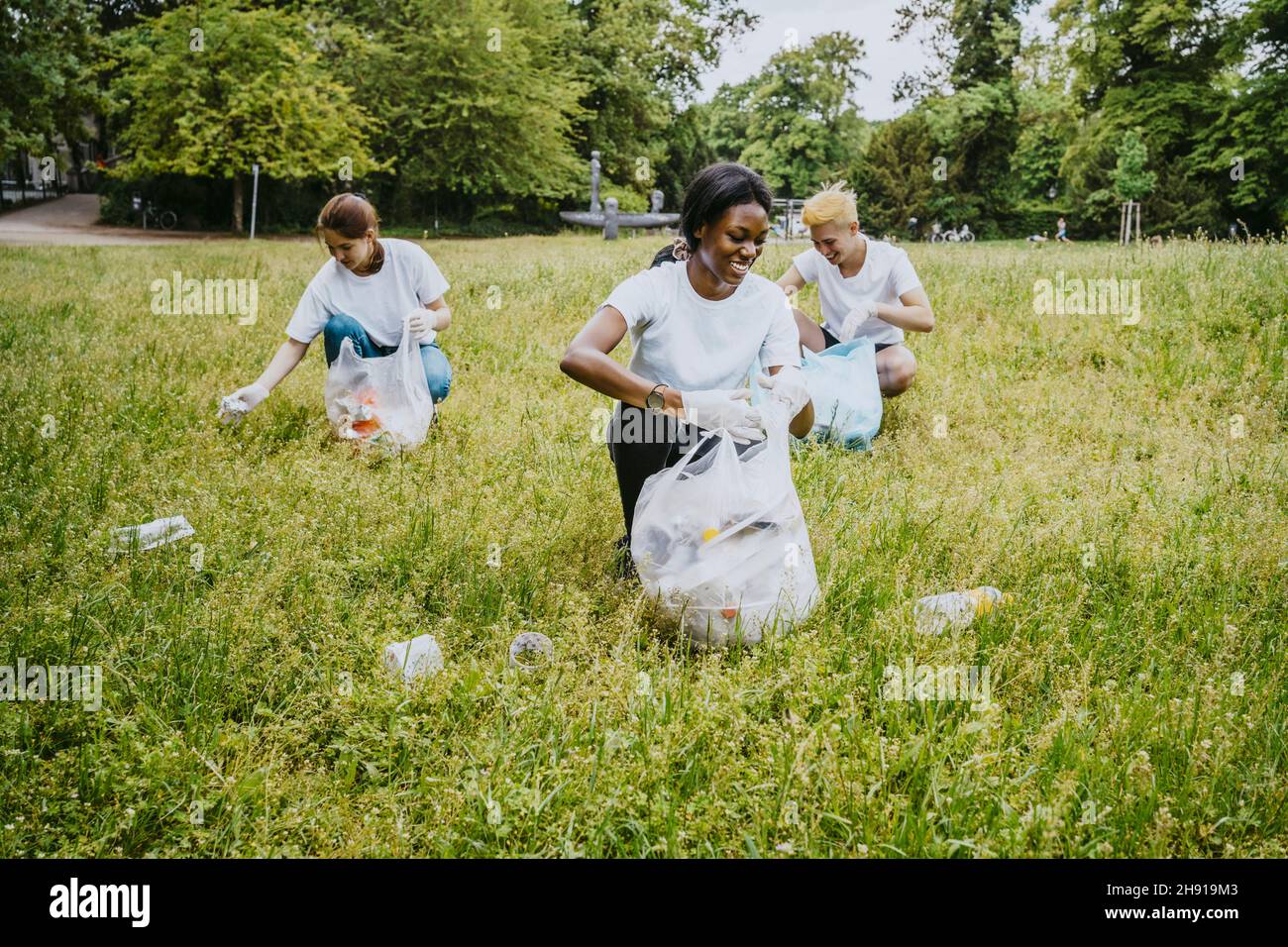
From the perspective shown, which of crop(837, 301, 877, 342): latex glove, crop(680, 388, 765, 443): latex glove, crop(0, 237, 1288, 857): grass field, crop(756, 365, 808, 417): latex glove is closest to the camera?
crop(0, 237, 1288, 857): grass field

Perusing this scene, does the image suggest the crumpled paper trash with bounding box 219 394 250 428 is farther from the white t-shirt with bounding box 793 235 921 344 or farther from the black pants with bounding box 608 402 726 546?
the white t-shirt with bounding box 793 235 921 344

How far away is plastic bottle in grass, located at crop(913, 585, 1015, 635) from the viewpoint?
111 inches

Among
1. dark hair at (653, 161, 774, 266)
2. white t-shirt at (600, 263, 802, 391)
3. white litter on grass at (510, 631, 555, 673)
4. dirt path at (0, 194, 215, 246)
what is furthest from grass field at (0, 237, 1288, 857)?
dirt path at (0, 194, 215, 246)

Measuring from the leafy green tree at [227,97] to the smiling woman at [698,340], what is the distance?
69.8 feet

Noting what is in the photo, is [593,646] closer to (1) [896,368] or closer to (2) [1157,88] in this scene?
(1) [896,368]

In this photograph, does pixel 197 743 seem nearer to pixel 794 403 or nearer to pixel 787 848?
pixel 787 848

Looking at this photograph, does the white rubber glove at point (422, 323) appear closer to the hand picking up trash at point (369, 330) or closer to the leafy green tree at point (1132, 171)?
the hand picking up trash at point (369, 330)

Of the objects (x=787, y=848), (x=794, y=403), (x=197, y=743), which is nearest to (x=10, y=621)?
(x=197, y=743)

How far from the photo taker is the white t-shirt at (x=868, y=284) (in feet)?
17.1

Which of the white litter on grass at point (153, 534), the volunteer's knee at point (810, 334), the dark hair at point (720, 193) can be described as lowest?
the white litter on grass at point (153, 534)

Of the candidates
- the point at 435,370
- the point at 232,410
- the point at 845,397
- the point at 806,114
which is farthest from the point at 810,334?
the point at 806,114

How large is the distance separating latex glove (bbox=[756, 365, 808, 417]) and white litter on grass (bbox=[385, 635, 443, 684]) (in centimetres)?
130

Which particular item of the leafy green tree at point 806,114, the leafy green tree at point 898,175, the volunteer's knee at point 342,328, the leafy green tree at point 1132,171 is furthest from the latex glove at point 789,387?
the leafy green tree at point 806,114
